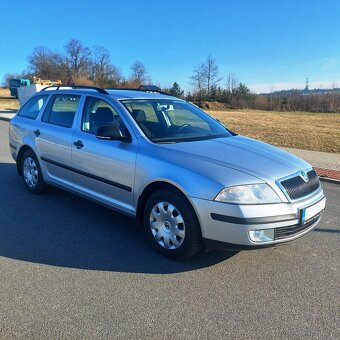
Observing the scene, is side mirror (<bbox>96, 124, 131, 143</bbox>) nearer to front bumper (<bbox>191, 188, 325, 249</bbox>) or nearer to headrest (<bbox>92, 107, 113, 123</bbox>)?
headrest (<bbox>92, 107, 113, 123</bbox>)

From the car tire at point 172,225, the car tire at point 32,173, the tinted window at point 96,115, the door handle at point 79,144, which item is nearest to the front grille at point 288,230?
the car tire at point 172,225

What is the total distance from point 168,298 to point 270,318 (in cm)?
83

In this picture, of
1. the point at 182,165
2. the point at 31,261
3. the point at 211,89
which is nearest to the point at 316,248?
the point at 182,165

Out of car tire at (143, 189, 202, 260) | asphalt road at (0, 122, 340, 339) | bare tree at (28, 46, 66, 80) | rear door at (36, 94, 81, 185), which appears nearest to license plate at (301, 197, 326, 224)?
asphalt road at (0, 122, 340, 339)

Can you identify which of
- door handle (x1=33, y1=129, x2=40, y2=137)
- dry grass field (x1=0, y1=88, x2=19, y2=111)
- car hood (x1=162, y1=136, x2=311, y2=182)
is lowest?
car hood (x1=162, y1=136, x2=311, y2=182)

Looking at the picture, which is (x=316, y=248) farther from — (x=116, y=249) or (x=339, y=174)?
(x=339, y=174)

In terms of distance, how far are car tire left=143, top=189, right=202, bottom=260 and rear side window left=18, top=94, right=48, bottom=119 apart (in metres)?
3.05

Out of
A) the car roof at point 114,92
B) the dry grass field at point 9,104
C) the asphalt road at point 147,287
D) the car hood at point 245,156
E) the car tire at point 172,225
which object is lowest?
the asphalt road at point 147,287

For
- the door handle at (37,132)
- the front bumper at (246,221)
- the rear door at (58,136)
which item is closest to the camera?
the front bumper at (246,221)

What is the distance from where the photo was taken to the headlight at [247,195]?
3393 mm

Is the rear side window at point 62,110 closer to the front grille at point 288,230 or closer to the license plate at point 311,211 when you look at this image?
the front grille at point 288,230

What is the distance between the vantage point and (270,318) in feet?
9.59

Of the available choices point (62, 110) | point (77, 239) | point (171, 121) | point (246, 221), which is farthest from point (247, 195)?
point (62, 110)

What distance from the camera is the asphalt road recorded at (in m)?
2.78
